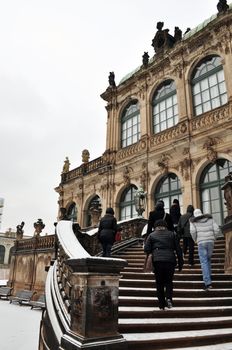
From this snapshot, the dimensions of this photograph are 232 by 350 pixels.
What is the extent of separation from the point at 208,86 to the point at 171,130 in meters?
2.90

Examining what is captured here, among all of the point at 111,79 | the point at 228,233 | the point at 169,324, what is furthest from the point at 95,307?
the point at 111,79

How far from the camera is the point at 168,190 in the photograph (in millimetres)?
15117

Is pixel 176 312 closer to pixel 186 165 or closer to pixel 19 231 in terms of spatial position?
pixel 186 165

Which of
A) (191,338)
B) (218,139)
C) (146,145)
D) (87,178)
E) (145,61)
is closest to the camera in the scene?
(191,338)

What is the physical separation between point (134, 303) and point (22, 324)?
8068 mm

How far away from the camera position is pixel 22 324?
10969mm

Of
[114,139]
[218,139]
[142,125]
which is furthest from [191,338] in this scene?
[114,139]

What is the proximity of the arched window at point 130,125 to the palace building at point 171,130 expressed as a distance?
0.23 ft

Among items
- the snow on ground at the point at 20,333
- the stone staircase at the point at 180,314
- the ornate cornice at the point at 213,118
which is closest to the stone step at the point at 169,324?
the stone staircase at the point at 180,314

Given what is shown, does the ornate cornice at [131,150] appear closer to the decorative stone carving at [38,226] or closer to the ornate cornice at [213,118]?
the ornate cornice at [213,118]

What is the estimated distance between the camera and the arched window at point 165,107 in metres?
16.4

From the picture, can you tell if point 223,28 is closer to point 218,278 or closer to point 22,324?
point 218,278

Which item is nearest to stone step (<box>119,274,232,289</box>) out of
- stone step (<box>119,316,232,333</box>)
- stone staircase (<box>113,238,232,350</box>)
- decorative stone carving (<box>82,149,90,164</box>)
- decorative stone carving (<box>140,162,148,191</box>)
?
stone staircase (<box>113,238,232,350</box>)

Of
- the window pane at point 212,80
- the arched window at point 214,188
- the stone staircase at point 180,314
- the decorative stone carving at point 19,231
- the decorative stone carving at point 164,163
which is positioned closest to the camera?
the stone staircase at point 180,314
